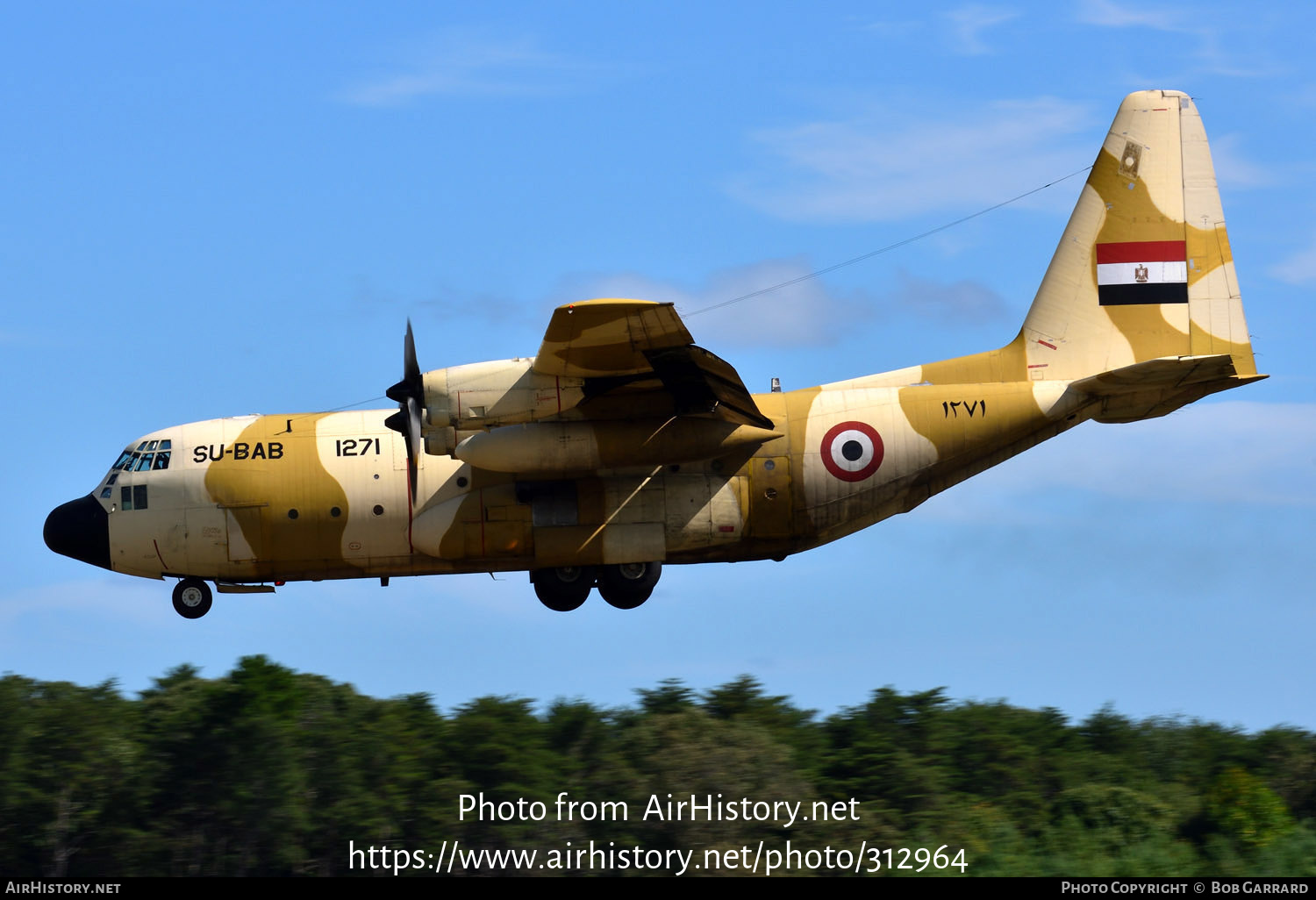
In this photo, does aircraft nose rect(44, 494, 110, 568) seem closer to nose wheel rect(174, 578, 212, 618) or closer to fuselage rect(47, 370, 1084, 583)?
fuselage rect(47, 370, 1084, 583)

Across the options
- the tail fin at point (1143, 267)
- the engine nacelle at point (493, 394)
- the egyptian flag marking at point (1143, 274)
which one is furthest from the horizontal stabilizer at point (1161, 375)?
the engine nacelle at point (493, 394)

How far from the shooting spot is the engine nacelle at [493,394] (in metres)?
23.8

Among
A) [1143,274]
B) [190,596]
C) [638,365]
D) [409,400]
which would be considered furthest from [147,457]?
[1143,274]

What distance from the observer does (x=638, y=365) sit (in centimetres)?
2392

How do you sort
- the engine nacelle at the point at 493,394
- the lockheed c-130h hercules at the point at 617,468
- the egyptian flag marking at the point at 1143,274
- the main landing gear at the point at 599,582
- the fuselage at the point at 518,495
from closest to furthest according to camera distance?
the engine nacelle at the point at 493,394, the lockheed c-130h hercules at the point at 617,468, the fuselage at the point at 518,495, the main landing gear at the point at 599,582, the egyptian flag marking at the point at 1143,274

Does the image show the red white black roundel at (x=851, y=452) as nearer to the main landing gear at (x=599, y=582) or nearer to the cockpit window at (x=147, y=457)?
the main landing gear at (x=599, y=582)

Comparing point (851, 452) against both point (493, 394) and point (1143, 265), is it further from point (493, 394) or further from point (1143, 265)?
point (1143, 265)

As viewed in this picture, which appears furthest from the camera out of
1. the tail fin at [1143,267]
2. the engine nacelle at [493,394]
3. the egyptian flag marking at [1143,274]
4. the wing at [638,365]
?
the egyptian flag marking at [1143,274]

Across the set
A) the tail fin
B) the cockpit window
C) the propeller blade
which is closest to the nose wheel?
the cockpit window

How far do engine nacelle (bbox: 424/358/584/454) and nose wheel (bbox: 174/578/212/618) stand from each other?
19.9 ft

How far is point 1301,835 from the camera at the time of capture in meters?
30.7

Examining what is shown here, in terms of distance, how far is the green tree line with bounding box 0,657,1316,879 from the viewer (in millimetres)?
30250

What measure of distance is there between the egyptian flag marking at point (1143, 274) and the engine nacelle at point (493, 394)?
10.3 metres

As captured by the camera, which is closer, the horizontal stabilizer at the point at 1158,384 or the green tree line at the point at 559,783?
the horizontal stabilizer at the point at 1158,384
